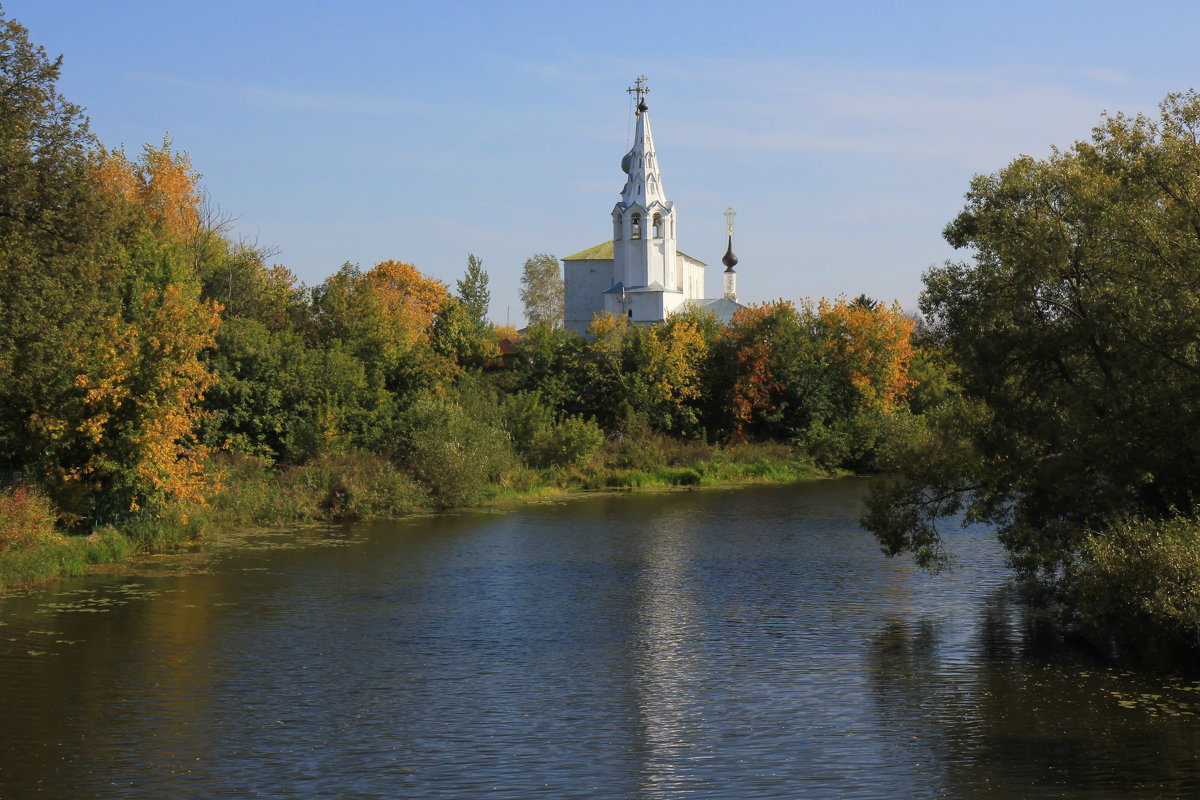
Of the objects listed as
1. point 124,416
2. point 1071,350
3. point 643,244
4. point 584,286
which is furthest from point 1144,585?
point 584,286

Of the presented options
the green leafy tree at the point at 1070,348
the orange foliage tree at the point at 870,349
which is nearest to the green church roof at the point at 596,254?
the orange foliage tree at the point at 870,349

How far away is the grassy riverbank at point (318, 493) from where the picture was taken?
25.8m

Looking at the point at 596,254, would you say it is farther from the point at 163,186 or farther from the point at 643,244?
the point at 163,186

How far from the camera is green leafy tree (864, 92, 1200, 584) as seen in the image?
18625 millimetres

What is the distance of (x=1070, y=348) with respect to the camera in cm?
2072

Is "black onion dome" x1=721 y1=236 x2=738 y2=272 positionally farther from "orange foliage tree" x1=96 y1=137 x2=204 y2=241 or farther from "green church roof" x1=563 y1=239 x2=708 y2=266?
"orange foliage tree" x1=96 y1=137 x2=204 y2=241

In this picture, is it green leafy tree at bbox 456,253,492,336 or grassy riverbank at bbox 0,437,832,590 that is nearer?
grassy riverbank at bbox 0,437,832,590

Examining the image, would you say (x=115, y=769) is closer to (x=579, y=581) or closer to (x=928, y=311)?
(x=579, y=581)

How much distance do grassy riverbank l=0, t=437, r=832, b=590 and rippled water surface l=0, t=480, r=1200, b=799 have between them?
1334 mm

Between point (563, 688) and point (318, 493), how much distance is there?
73.0 feet

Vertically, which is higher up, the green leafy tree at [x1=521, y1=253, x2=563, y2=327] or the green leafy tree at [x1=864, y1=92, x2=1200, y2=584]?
the green leafy tree at [x1=521, y1=253, x2=563, y2=327]

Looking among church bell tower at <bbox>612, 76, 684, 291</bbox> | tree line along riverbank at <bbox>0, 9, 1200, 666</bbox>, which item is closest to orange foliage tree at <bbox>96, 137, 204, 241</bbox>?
tree line along riverbank at <bbox>0, 9, 1200, 666</bbox>

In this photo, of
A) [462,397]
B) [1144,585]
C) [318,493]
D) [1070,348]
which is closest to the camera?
[1144,585]

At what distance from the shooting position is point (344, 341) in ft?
170
